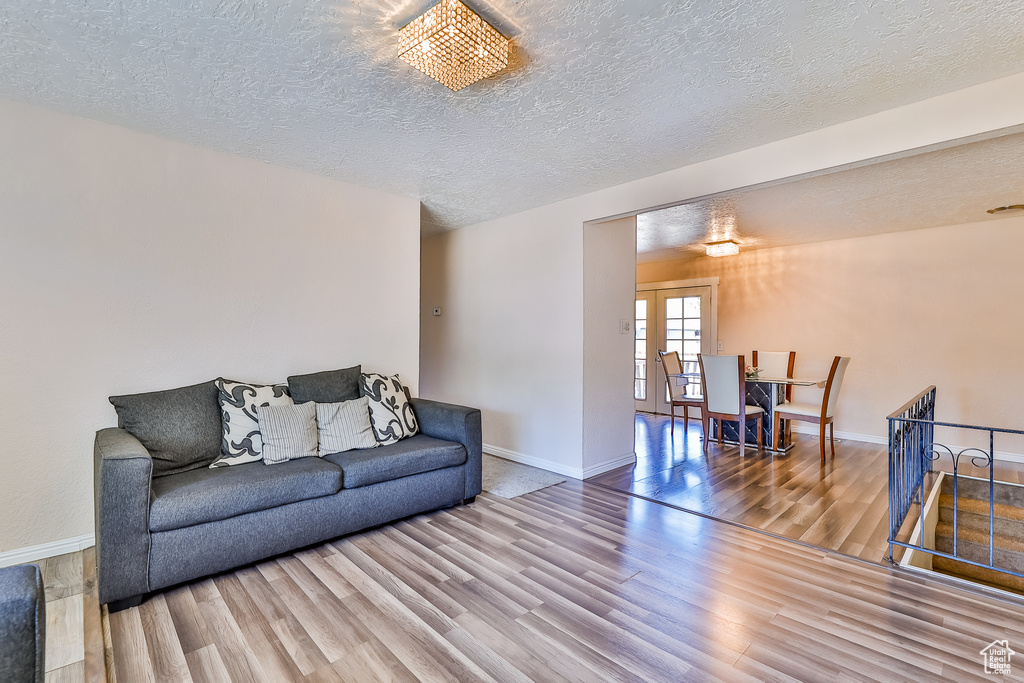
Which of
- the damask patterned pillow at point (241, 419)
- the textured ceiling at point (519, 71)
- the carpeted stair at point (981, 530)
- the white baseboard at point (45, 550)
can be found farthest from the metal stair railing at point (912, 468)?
the white baseboard at point (45, 550)

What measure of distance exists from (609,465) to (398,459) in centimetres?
206

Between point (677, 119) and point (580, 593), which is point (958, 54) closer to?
point (677, 119)

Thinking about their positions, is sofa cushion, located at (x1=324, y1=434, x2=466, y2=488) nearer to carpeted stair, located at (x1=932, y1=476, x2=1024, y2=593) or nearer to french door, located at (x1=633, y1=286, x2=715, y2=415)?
carpeted stair, located at (x1=932, y1=476, x2=1024, y2=593)

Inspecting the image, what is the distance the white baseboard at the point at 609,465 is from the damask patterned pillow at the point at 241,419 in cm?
243

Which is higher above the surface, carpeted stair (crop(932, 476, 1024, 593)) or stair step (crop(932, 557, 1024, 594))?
carpeted stair (crop(932, 476, 1024, 593))

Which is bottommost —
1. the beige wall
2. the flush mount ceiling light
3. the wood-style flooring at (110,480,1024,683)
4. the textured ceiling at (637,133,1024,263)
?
the wood-style flooring at (110,480,1024,683)

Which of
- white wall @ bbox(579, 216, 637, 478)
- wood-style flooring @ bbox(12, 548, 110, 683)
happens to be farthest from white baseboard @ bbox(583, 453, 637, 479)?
wood-style flooring @ bbox(12, 548, 110, 683)

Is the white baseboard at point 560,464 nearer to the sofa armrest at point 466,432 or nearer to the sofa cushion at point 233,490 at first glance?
the sofa armrest at point 466,432

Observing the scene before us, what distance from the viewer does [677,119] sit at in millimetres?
2512

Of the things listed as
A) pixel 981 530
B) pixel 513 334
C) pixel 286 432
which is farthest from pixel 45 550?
pixel 981 530

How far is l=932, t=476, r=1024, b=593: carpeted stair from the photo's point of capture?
3453 millimetres

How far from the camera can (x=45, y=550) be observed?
2.44 m

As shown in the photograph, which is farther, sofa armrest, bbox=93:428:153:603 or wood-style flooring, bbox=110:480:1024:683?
sofa armrest, bbox=93:428:153:603

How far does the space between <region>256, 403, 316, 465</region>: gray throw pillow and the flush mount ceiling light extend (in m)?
2.10
